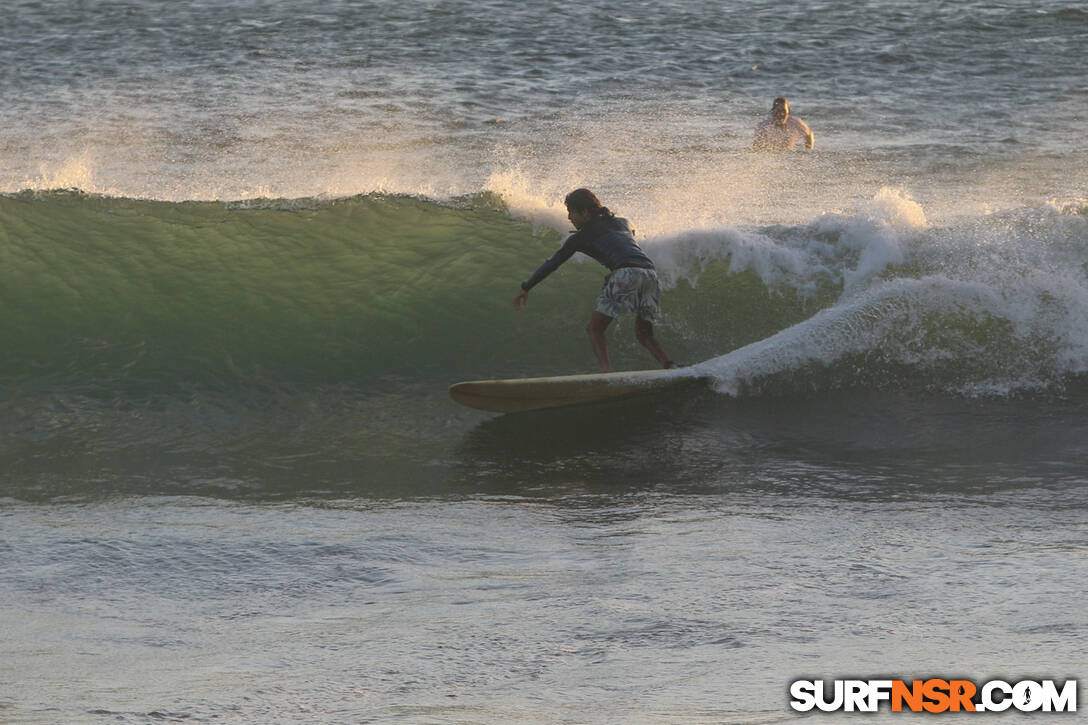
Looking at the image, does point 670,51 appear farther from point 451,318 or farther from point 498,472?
point 498,472

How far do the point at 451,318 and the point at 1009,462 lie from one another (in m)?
4.00

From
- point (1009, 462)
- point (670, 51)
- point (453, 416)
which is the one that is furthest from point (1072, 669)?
point (670, 51)

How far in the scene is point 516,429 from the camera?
23.0 feet

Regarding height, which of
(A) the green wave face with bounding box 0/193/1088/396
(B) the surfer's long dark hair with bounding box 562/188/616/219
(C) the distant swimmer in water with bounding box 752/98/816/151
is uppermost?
(C) the distant swimmer in water with bounding box 752/98/816/151

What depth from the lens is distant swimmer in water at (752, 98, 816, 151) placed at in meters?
15.0

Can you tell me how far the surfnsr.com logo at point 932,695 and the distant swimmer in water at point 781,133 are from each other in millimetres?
12725

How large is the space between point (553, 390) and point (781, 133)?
8.97 metres

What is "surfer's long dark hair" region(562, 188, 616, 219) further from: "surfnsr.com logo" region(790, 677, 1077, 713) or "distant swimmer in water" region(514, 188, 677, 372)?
"surfnsr.com logo" region(790, 677, 1077, 713)

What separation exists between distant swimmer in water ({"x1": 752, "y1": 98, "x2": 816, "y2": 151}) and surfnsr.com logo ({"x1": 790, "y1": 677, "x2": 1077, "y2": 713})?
12725mm

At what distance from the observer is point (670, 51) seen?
76.3ft

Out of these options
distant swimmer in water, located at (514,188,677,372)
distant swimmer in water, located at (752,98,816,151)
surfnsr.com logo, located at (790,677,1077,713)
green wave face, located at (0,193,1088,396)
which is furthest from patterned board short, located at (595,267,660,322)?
distant swimmer in water, located at (752,98,816,151)

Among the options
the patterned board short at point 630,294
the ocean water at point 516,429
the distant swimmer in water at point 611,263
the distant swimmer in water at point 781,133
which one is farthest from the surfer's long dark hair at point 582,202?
the distant swimmer in water at point 781,133

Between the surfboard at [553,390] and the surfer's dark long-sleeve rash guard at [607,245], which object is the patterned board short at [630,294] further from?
the surfboard at [553,390]

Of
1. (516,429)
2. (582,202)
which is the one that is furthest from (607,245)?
(516,429)
